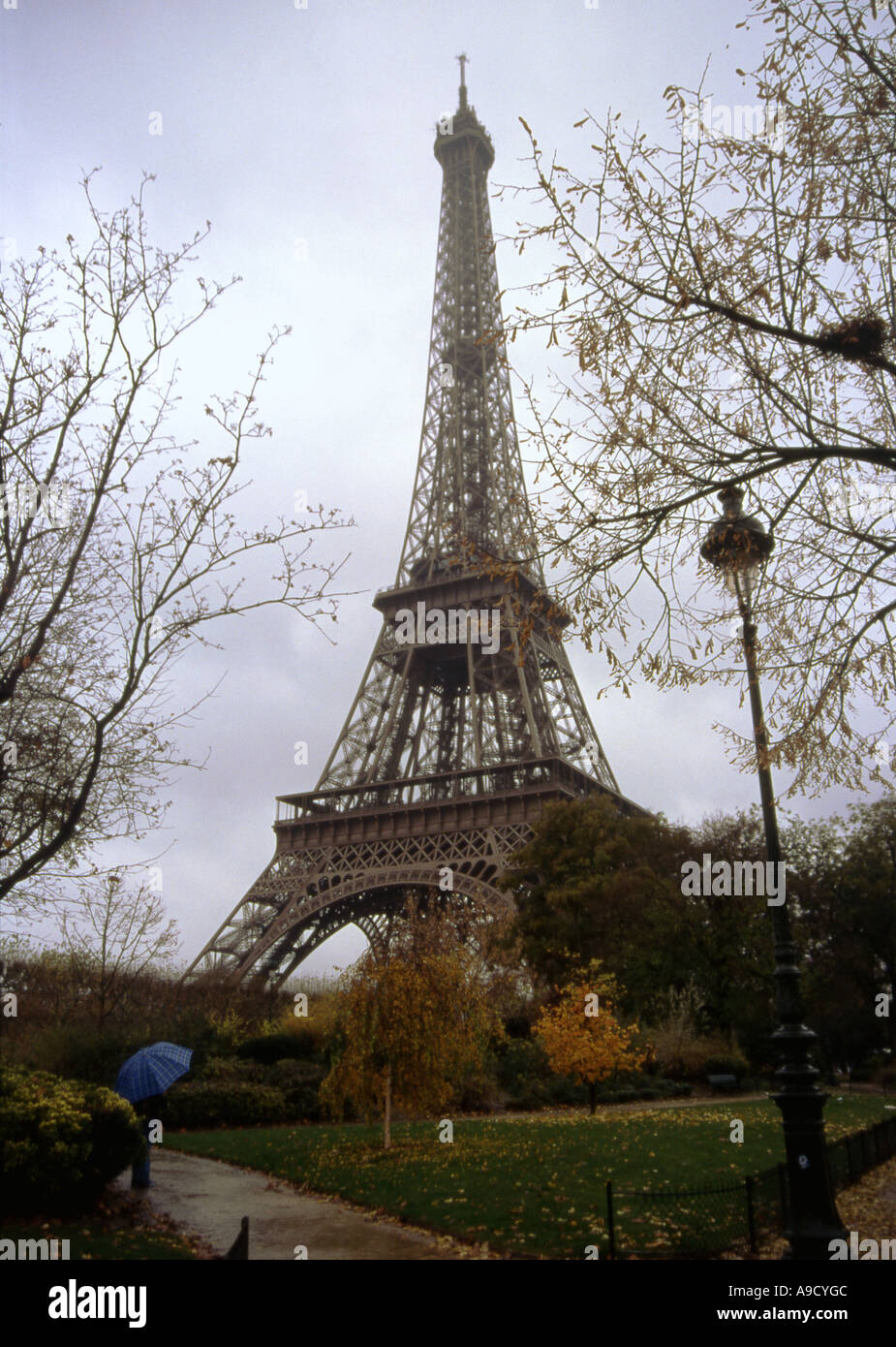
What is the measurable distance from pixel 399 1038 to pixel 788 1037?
10.2m

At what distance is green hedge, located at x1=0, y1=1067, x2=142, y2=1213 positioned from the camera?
10930 millimetres

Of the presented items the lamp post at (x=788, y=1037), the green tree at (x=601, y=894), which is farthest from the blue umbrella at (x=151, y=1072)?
the green tree at (x=601, y=894)

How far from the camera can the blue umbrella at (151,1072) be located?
14547 millimetres

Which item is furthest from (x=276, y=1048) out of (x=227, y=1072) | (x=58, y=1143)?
(x=58, y=1143)

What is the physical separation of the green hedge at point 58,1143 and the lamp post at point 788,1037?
8069 mm

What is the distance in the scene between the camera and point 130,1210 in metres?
12.4

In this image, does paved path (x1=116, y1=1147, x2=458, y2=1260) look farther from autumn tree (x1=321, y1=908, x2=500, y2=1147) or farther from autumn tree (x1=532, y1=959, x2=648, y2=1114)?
autumn tree (x1=532, y1=959, x2=648, y2=1114)

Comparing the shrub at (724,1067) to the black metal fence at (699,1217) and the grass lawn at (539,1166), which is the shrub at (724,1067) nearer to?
the grass lawn at (539,1166)

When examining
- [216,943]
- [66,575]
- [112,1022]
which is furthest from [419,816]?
[66,575]

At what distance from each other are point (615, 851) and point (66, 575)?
1112 inches

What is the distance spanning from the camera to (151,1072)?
1477cm

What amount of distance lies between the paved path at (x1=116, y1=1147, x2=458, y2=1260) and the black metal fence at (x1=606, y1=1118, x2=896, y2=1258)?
1903mm

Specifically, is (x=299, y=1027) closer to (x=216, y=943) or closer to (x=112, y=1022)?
(x=112, y=1022)

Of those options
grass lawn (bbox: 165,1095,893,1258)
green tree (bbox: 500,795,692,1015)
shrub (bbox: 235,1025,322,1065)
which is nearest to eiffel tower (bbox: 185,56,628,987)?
green tree (bbox: 500,795,692,1015)
